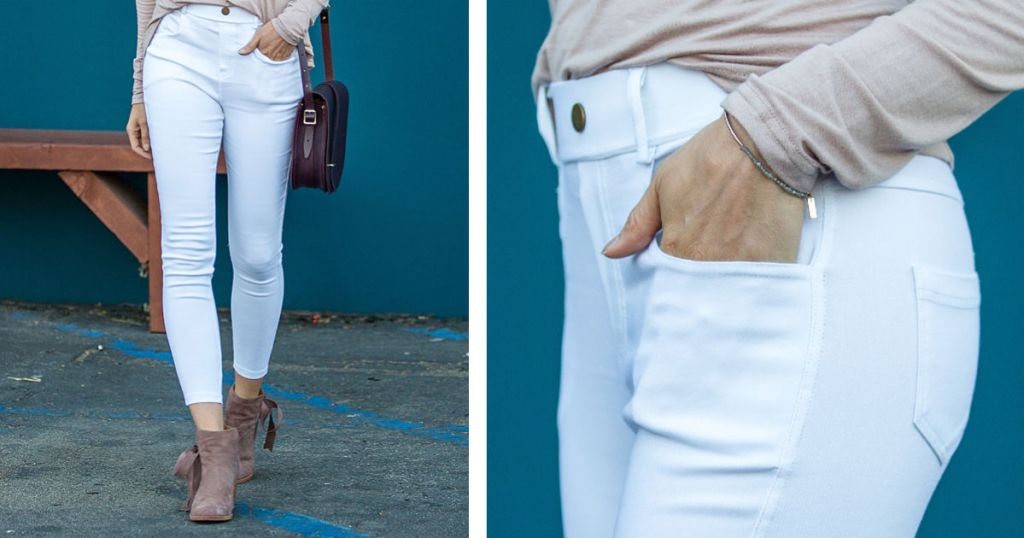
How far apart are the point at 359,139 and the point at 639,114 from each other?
500 cm

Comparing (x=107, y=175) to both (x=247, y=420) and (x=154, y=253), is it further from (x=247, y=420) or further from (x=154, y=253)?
(x=247, y=420)

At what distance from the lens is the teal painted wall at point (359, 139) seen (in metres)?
5.76

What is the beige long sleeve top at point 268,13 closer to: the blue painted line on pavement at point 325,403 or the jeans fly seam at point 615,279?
the blue painted line on pavement at point 325,403

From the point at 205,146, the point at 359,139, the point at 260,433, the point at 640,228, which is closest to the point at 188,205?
the point at 205,146

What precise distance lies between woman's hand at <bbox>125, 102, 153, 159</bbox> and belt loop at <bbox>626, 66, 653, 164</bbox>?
2.34 m

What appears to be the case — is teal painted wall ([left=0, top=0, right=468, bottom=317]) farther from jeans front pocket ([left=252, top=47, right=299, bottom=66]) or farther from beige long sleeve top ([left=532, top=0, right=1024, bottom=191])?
beige long sleeve top ([left=532, top=0, right=1024, bottom=191])

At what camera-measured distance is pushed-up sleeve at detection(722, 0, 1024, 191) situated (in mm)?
787

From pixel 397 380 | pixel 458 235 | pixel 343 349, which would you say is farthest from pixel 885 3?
pixel 458 235

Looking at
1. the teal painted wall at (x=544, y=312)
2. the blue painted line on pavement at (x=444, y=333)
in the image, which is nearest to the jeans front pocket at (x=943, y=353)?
the teal painted wall at (x=544, y=312)

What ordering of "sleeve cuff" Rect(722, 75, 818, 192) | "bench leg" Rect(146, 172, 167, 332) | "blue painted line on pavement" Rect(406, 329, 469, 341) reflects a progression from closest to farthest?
"sleeve cuff" Rect(722, 75, 818, 192) → "bench leg" Rect(146, 172, 167, 332) → "blue painted line on pavement" Rect(406, 329, 469, 341)

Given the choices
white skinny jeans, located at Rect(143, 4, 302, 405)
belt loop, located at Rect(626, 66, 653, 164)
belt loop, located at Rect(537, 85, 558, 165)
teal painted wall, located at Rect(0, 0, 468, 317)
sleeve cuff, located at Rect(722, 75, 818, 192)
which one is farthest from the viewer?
teal painted wall, located at Rect(0, 0, 468, 317)

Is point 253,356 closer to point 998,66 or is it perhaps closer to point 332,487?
point 332,487

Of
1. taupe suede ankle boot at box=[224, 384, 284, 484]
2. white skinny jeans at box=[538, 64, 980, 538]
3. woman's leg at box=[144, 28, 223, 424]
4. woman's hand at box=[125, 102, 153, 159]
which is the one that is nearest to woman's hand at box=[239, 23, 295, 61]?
woman's leg at box=[144, 28, 223, 424]

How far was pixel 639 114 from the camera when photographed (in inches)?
35.0
